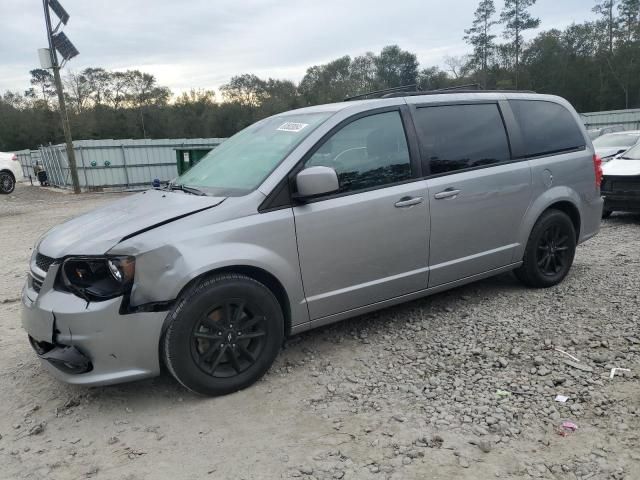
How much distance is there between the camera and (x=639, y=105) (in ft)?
187

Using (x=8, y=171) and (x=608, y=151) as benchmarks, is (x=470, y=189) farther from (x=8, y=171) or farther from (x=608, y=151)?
(x=8, y=171)

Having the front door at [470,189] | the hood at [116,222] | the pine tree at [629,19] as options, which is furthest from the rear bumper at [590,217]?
the pine tree at [629,19]

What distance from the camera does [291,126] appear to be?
4000 mm

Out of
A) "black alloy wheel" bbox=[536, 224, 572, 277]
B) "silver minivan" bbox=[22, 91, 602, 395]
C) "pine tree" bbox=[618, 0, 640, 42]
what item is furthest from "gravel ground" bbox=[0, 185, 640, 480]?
"pine tree" bbox=[618, 0, 640, 42]

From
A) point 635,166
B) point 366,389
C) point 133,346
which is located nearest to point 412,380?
point 366,389

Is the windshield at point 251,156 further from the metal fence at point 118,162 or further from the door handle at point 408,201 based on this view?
the metal fence at point 118,162

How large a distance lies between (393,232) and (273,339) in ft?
3.94

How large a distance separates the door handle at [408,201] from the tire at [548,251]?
148cm

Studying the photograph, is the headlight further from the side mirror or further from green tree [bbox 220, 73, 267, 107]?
green tree [bbox 220, 73, 267, 107]

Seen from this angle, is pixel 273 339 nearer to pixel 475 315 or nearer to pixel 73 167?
pixel 475 315

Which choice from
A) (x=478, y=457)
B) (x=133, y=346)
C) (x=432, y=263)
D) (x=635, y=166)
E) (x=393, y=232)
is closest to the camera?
(x=478, y=457)

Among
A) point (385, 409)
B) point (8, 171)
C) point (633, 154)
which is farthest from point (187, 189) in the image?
point (8, 171)

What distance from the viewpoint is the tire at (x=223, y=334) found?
3.07m

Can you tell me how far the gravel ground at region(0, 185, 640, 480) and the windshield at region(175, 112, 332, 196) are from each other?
133 cm
